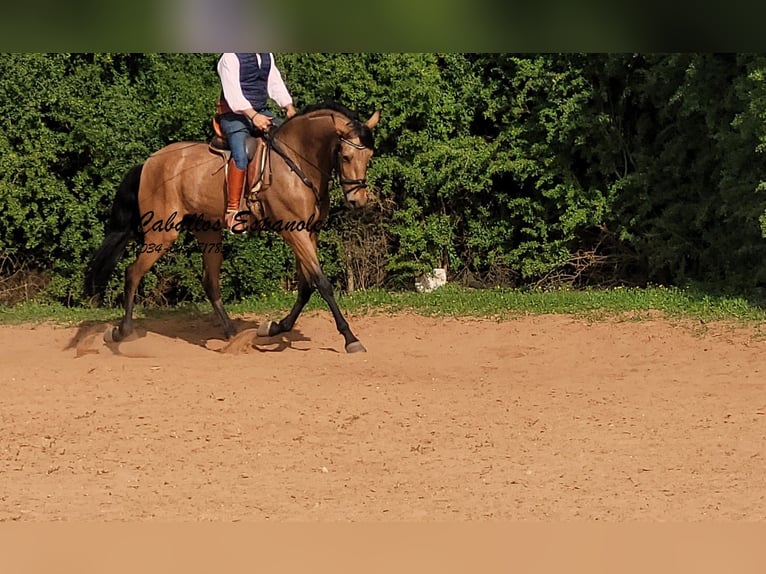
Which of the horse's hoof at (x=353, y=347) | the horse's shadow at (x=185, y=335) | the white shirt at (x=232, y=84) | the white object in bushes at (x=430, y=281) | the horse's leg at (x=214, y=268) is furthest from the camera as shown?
the white object in bushes at (x=430, y=281)

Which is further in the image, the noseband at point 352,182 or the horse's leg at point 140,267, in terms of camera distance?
the horse's leg at point 140,267

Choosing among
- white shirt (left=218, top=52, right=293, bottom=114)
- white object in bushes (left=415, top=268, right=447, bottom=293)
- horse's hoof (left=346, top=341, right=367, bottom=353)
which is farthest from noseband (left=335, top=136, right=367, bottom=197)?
white object in bushes (left=415, top=268, right=447, bottom=293)

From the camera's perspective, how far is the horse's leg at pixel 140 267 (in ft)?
30.2

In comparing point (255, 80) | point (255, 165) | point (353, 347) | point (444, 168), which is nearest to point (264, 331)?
point (353, 347)

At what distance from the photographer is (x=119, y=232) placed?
951cm

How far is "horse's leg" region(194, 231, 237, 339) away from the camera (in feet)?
31.5

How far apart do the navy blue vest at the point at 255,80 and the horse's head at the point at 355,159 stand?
0.99 metres

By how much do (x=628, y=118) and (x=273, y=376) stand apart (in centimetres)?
623

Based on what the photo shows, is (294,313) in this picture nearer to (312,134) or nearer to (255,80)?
(312,134)

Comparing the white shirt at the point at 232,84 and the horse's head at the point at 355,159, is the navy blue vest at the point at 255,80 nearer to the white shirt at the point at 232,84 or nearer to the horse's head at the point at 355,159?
the white shirt at the point at 232,84

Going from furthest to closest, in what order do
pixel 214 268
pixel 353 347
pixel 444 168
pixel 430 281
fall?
1. pixel 430 281
2. pixel 444 168
3. pixel 214 268
4. pixel 353 347

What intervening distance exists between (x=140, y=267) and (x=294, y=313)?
153cm

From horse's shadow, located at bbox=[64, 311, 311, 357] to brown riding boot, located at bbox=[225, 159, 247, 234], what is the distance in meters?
1.02

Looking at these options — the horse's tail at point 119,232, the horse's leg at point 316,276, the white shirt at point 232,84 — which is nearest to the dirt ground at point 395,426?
the horse's leg at point 316,276
